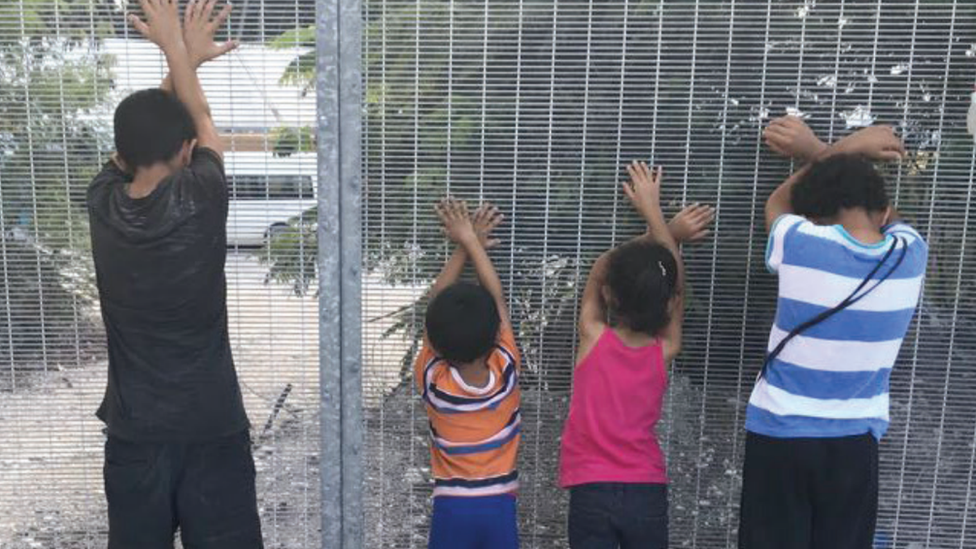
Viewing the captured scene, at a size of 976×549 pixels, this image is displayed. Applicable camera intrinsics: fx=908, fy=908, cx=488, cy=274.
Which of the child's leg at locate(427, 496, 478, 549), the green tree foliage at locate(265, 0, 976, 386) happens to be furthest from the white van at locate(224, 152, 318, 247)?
the child's leg at locate(427, 496, 478, 549)

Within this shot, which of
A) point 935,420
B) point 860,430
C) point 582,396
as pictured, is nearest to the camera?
point 860,430

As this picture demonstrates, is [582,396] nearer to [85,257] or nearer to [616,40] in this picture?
[616,40]

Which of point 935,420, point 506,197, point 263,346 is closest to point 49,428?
point 263,346

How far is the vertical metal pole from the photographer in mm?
2729

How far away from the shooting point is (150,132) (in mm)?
2494

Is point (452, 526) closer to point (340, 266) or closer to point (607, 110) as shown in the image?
point (340, 266)

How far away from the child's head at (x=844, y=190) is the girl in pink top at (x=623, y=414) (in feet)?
1.48

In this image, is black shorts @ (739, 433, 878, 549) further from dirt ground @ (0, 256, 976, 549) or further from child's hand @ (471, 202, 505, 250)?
child's hand @ (471, 202, 505, 250)

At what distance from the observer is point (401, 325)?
9.79ft

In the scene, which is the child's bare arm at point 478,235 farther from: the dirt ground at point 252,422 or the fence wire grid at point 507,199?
the dirt ground at point 252,422

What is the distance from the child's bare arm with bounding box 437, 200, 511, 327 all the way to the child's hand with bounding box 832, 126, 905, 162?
3.55 ft

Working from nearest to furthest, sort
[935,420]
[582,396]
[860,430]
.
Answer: [860,430] < [582,396] < [935,420]

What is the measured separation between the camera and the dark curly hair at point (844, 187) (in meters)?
2.52

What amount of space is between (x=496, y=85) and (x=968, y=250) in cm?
158
